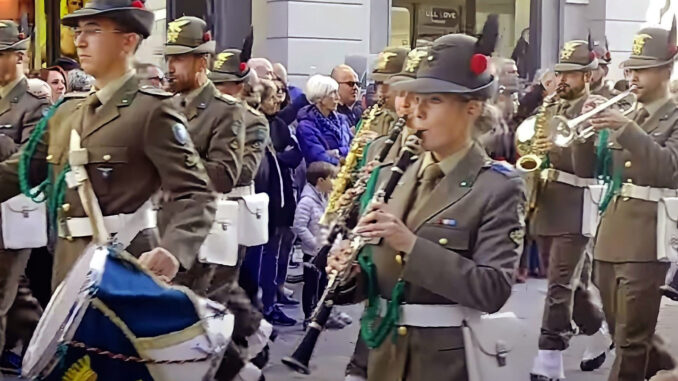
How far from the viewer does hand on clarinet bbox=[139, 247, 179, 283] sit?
4.50m

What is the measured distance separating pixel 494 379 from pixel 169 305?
3.56ft

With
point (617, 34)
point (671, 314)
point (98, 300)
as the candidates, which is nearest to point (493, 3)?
point (617, 34)

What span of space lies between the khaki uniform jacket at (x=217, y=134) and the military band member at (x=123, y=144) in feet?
7.58

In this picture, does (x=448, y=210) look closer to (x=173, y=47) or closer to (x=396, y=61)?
(x=173, y=47)

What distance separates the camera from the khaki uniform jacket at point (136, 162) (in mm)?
4871

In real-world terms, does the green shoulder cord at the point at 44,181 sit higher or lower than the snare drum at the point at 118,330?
higher

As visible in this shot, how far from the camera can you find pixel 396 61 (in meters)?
8.60

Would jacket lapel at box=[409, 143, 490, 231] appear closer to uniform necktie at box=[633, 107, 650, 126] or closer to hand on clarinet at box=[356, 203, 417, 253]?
hand on clarinet at box=[356, 203, 417, 253]

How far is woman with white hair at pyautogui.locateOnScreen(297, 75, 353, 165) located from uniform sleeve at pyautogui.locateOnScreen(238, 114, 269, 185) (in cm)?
246

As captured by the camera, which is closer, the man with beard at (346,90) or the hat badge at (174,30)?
the hat badge at (174,30)

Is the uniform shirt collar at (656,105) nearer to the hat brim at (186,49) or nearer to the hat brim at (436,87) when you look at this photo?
the hat brim at (186,49)

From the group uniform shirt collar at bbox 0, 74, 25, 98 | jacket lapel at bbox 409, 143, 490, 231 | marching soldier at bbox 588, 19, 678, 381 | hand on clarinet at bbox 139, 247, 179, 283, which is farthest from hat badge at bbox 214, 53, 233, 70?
jacket lapel at bbox 409, 143, 490, 231

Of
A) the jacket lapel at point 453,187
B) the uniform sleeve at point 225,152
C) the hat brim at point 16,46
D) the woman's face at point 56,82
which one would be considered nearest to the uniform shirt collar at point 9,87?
the hat brim at point 16,46

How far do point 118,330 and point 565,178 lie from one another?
513cm
